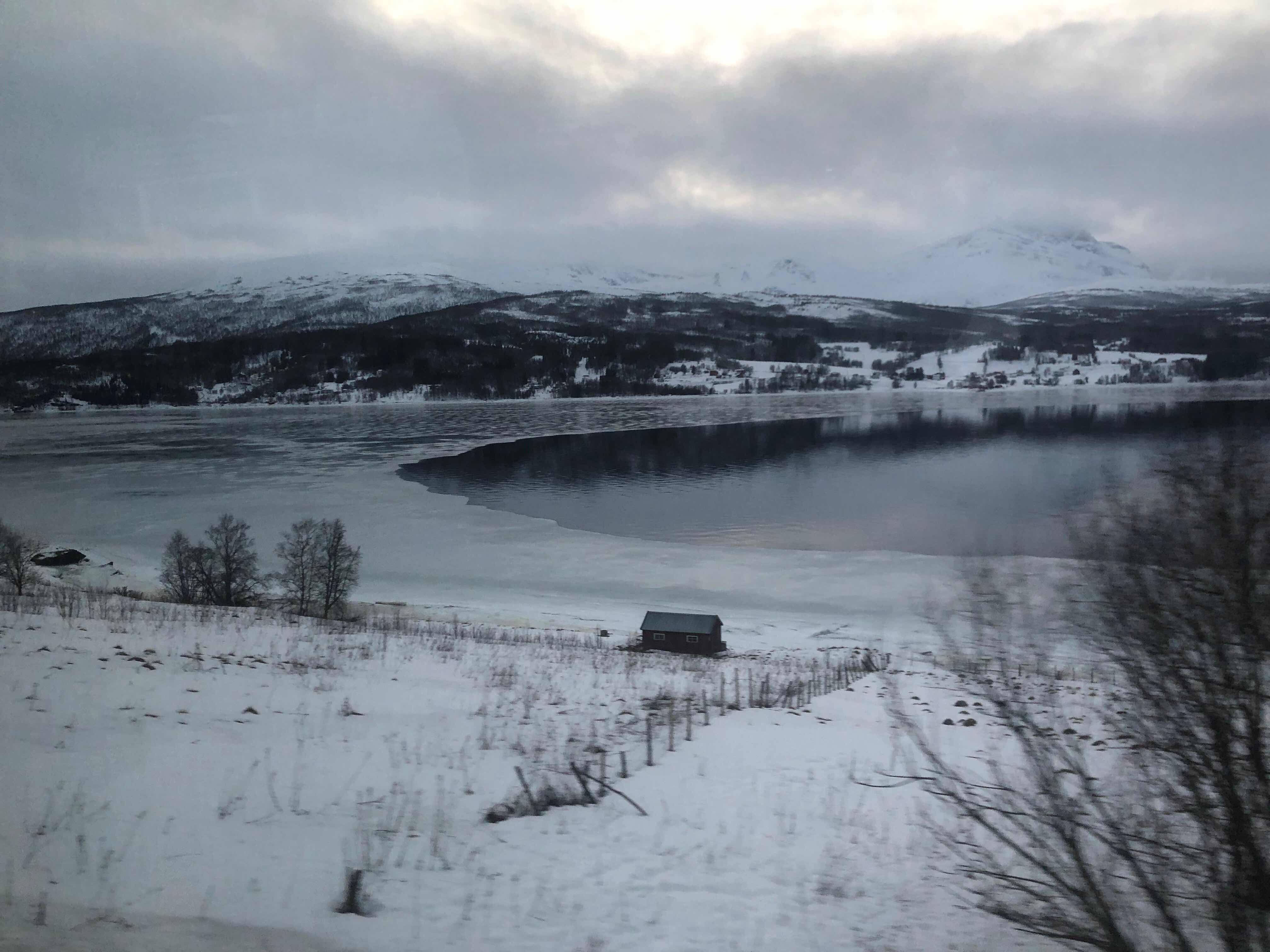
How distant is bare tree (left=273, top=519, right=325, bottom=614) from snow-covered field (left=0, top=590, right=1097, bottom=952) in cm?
710

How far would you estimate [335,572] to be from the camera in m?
13.2

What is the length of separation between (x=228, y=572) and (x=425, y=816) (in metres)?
12.1

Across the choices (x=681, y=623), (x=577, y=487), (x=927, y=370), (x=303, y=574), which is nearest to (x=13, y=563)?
(x=303, y=574)

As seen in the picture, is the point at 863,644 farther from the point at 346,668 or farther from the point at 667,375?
the point at 667,375

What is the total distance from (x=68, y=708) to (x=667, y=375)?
77703 mm

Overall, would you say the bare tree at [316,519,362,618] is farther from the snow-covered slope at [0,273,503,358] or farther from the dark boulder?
the dark boulder

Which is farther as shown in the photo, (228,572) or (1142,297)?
(1142,297)

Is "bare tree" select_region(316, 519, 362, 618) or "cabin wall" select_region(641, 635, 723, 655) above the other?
"bare tree" select_region(316, 519, 362, 618)

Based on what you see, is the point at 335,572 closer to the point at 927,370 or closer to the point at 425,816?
the point at 425,816

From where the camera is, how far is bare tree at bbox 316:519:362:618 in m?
12.9

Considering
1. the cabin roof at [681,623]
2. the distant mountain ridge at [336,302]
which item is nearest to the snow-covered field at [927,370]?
the distant mountain ridge at [336,302]

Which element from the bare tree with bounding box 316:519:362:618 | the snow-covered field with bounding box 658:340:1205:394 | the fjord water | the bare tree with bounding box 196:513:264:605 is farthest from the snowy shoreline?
the bare tree with bounding box 316:519:362:618

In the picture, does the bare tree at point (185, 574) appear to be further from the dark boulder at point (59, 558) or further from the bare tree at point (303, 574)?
the dark boulder at point (59, 558)

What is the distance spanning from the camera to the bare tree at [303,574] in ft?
42.6
